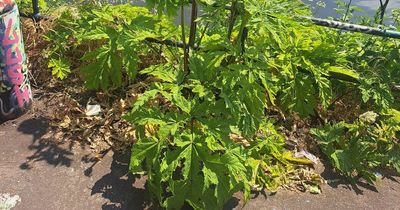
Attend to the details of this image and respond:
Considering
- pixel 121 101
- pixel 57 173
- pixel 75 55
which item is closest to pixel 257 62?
pixel 121 101

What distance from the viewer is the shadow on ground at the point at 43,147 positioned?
3291mm

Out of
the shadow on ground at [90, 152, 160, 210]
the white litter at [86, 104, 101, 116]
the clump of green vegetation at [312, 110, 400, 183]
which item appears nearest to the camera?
the shadow on ground at [90, 152, 160, 210]

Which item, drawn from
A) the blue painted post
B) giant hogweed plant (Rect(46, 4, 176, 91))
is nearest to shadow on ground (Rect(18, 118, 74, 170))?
the blue painted post

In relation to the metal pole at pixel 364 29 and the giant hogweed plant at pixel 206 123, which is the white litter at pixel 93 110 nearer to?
the giant hogweed plant at pixel 206 123

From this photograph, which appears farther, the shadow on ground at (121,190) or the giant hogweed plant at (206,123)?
the shadow on ground at (121,190)

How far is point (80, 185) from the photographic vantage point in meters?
3.09

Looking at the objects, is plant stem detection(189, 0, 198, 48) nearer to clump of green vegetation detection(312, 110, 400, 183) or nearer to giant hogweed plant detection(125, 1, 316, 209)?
giant hogweed plant detection(125, 1, 316, 209)

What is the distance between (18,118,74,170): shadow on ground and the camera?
10.8 feet

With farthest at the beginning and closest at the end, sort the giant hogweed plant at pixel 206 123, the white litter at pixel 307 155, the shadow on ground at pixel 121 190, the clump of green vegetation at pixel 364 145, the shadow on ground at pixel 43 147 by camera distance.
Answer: the white litter at pixel 307 155
the clump of green vegetation at pixel 364 145
the shadow on ground at pixel 43 147
the shadow on ground at pixel 121 190
the giant hogweed plant at pixel 206 123

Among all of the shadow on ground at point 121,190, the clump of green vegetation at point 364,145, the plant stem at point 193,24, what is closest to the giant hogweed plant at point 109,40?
the plant stem at point 193,24

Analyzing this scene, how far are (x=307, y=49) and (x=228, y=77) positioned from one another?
1105mm

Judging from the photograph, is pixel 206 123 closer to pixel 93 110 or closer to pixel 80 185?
pixel 80 185

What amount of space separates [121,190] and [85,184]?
0.88ft

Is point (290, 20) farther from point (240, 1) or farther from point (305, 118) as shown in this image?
point (305, 118)
